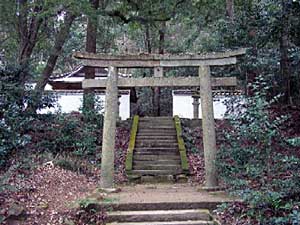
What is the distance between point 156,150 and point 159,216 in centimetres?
549

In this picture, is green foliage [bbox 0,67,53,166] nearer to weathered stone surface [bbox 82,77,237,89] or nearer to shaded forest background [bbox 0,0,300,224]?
shaded forest background [bbox 0,0,300,224]

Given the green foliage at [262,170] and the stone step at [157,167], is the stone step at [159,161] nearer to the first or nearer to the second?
the stone step at [157,167]

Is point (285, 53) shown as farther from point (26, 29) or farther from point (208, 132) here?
point (26, 29)

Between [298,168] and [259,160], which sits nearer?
[298,168]

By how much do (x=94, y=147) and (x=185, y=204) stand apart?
→ 547 cm

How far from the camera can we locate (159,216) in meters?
6.89

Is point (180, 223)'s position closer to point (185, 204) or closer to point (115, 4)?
point (185, 204)

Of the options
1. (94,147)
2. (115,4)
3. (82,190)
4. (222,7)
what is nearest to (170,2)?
(115,4)

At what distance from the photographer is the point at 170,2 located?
13914 mm

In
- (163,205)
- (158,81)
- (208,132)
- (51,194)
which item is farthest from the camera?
(158,81)

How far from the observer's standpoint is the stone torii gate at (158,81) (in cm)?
888

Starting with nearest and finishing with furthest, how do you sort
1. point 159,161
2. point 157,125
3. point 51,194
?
1. point 51,194
2. point 159,161
3. point 157,125

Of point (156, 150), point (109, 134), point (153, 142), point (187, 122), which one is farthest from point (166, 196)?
point (187, 122)

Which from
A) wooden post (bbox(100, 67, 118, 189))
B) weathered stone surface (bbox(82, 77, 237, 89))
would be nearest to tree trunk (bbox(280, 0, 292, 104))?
weathered stone surface (bbox(82, 77, 237, 89))
